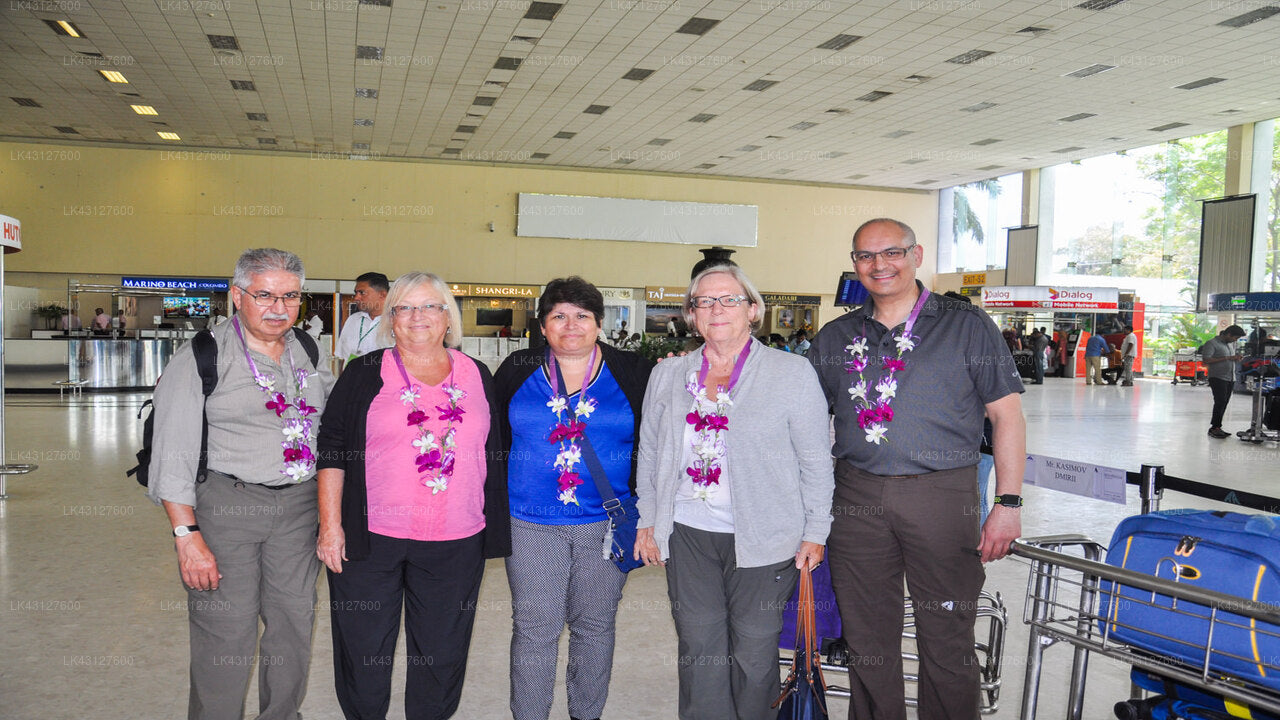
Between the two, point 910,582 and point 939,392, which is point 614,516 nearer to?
point 910,582

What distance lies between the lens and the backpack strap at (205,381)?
98.3 inches

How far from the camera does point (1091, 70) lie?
15.2m

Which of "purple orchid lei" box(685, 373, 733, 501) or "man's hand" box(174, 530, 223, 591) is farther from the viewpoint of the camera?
"purple orchid lei" box(685, 373, 733, 501)

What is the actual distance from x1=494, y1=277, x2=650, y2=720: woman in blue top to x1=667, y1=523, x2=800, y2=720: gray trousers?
1.27 ft

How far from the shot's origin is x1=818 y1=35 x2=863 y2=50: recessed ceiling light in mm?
13703

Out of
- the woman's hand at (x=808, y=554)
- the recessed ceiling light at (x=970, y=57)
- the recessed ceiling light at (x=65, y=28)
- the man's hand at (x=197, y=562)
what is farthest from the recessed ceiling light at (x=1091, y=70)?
the recessed ceiling light at (x=65, y=28)

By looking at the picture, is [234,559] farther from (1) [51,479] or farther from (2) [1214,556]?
(1) [51,479]

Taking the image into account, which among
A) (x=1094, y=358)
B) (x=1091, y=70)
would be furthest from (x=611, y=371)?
(x=1094, y=358)

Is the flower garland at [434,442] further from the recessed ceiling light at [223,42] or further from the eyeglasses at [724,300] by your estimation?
the recessed ceiling light at [223,42]

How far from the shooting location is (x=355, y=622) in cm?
276

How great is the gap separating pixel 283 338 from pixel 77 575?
10.7 ft

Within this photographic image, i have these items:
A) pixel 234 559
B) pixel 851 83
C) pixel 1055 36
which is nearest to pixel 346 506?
pixel 234 559

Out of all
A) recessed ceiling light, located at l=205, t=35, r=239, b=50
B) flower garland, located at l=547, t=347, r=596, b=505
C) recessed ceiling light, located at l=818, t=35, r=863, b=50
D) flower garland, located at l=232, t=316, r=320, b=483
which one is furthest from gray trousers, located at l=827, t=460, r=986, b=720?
recessed ceiling light, located at l=205, t=35, r=239, b=50

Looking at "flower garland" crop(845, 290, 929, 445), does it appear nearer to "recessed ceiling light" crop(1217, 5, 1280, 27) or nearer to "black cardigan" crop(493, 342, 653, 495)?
"black cardigan" crop(493, 342, 653, 495)
